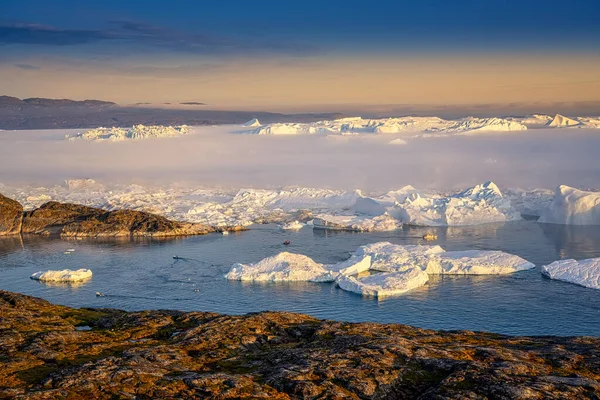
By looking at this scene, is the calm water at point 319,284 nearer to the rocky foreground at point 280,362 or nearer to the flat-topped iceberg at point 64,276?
the flat-topped iceberg at point 64,276

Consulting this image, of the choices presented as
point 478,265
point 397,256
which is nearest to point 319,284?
point 397,256

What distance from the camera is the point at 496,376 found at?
87.5ft

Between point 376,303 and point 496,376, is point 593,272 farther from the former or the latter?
point 496,376

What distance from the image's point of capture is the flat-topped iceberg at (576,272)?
2628 inches

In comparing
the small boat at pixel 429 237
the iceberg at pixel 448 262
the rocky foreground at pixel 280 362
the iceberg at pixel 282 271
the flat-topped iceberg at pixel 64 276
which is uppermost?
the rocky foreground at pixel 280 362

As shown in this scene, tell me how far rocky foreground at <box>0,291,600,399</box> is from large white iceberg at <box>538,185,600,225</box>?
69998 mm

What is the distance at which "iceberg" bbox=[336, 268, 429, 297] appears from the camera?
6550 cm

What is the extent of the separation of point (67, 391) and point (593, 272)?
191 feet

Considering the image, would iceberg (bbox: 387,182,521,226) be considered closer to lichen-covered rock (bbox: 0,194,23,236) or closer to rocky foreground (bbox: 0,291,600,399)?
lichen-covered rock (bbox: 0,194,23,236)

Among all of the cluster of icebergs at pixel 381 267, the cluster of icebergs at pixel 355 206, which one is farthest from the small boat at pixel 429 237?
the cluster of icebergs at pixel 381 267

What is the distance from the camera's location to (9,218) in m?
116

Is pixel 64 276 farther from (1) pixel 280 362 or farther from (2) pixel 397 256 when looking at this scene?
(1) pixel 280 362

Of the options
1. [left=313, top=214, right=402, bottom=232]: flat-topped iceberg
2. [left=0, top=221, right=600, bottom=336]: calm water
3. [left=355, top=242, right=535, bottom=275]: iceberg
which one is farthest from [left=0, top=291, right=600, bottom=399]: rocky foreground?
[left=313, top=214, right=402, bottom=232]: flat-topped iceberg

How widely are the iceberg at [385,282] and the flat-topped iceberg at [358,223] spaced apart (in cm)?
3609
